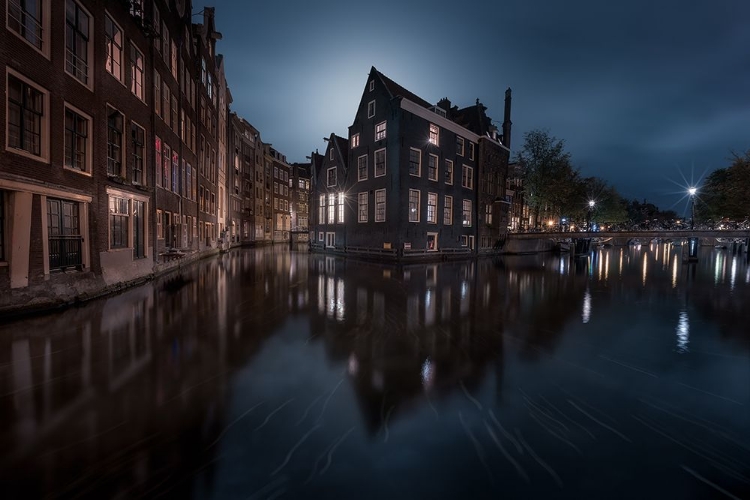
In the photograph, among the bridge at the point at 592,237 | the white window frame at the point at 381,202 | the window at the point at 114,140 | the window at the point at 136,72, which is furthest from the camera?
the bridge at the point at 592,237

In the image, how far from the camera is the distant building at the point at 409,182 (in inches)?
1193

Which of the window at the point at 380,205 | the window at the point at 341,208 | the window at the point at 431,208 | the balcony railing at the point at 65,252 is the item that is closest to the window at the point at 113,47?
the balcony railing at the point at 65,252

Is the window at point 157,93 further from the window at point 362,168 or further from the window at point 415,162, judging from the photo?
the window at point 415,162

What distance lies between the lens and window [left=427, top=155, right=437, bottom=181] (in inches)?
1275

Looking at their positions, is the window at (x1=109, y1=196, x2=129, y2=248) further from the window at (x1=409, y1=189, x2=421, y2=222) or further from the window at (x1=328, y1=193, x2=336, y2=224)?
the window at (x1=328, y1=193, x2=336, y2=224)

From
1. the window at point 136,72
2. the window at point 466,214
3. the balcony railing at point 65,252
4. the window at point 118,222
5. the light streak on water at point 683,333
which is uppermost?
the window at point 136,72

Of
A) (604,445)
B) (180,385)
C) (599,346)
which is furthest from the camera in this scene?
(599,346)

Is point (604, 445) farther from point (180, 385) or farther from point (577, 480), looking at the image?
point (180, 385)

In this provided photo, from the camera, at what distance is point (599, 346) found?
24.2 feet

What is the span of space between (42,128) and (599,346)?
1742 centimetres

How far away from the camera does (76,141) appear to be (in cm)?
1220

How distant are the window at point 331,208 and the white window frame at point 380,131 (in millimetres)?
9407

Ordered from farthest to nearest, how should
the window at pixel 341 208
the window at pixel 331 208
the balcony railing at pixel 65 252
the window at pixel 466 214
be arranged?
the window at pixel 331 208, the window at pixel 341 208, the window at pixel 466 214, the balcony railing at pixel 65 252

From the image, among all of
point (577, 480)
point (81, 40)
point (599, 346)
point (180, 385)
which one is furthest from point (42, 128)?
point (599, 346)
